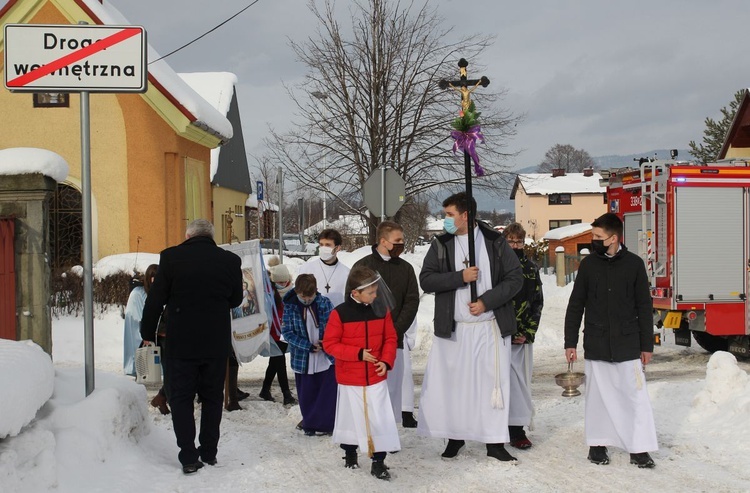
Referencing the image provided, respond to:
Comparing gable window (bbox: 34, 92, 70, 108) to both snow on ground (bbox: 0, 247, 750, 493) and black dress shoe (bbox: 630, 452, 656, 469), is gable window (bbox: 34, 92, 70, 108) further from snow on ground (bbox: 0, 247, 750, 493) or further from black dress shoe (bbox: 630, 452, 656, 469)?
black dress shoe (bbox: 630, 452, 656, 469)

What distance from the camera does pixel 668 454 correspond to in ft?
23.4

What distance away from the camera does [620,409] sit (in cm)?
682

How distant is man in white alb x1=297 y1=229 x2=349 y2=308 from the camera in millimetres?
8930

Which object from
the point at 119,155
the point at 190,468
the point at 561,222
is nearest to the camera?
the point at 190,468

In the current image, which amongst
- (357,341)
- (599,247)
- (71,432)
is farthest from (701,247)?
(71,432)

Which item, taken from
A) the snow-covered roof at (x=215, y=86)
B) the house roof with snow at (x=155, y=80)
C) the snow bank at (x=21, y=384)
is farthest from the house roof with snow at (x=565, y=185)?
the snow bank at (x=21, y=384)

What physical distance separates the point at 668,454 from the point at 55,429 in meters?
4.66

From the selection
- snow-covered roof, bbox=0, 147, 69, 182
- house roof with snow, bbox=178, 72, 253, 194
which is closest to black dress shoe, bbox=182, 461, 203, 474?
snow-covered roof, bbox=0, 147, 69, 182

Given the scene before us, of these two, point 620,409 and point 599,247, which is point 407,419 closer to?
point 620,409

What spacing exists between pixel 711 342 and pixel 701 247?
1.99 m

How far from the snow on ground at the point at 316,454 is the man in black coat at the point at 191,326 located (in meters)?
0.40

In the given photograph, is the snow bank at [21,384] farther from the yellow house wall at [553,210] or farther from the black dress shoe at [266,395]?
the yellow house wall at [553,210]

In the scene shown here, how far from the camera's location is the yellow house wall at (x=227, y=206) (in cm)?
2725

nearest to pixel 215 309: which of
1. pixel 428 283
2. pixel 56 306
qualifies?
pixel 428 283
